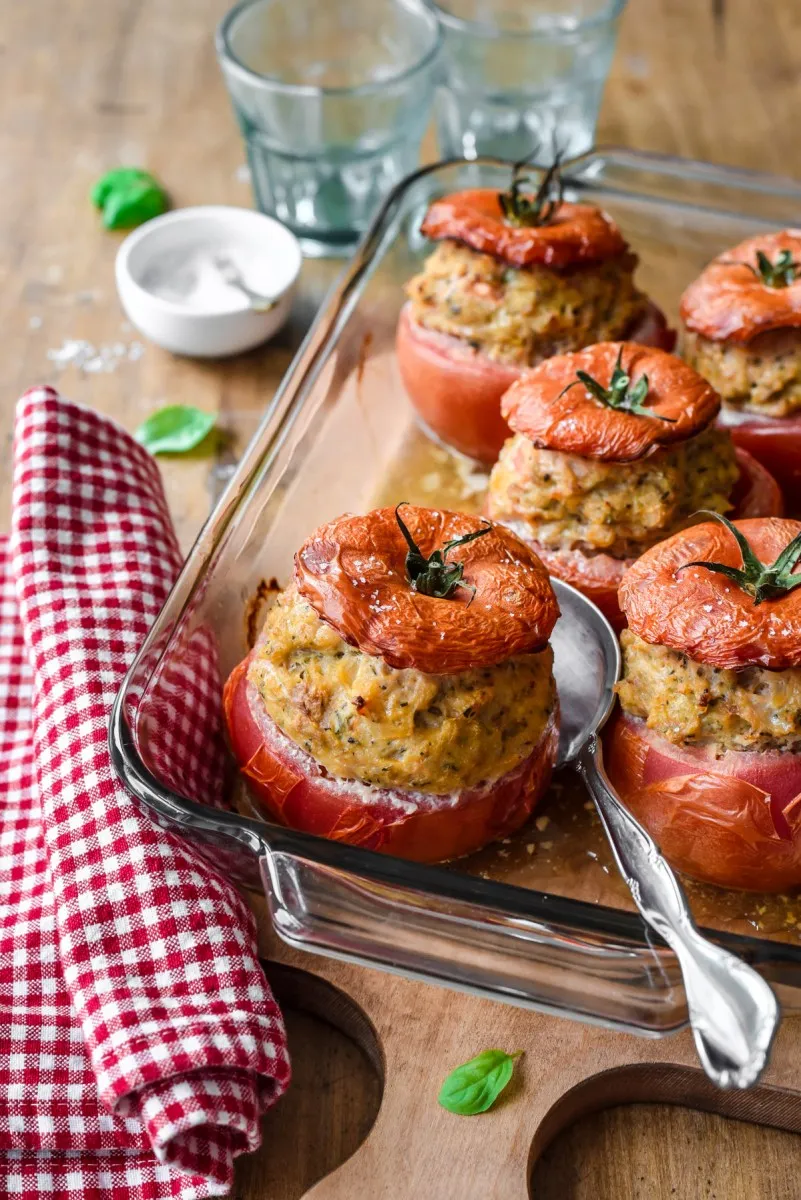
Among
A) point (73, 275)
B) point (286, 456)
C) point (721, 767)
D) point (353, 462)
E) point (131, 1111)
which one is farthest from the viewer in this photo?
point (73, 275)

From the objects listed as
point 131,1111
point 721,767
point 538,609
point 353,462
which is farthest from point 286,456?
point 131,1111

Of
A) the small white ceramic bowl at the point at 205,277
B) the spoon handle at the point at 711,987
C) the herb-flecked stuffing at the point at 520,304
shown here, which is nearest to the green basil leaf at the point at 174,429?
the small white ceramic bowl at the point at 205,277

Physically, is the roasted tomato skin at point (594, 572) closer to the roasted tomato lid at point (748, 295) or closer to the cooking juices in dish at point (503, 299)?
the roasted tomato lid at point (748, 295)

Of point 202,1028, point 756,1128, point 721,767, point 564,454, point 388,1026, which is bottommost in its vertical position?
point 756,1128

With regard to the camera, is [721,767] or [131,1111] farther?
[721,767]

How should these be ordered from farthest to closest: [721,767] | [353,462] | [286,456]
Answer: [353,462]
[286,456]
[721,767]

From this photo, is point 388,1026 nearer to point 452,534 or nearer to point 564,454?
point 452,534

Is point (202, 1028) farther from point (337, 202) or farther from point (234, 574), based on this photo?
point (337, 202)

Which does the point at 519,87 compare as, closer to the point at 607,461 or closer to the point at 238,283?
the point at 238,283

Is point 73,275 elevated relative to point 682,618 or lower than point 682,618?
lower
